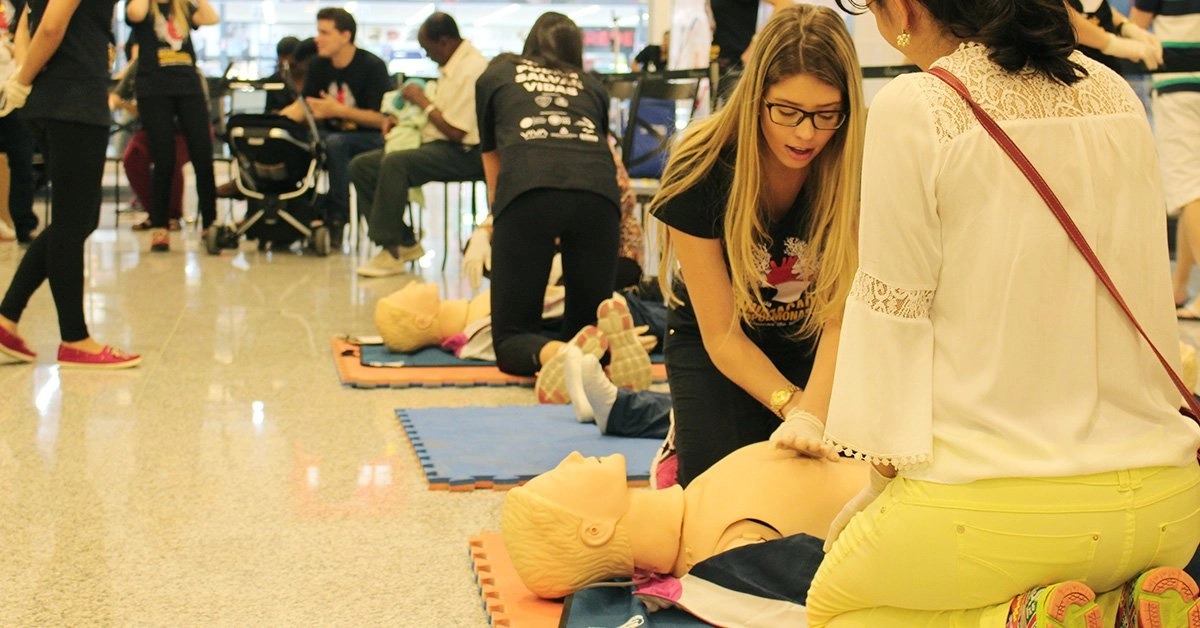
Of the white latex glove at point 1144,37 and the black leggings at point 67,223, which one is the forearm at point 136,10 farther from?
the white latex glove at point 1144,37

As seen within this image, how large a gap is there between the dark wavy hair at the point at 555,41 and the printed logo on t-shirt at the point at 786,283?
207cm

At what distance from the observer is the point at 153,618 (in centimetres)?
230

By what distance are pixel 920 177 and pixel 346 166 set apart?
23.9ft

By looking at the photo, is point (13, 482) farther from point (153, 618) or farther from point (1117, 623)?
point (1117, 623)

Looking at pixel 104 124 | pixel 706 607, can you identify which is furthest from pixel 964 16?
pixel 104 124

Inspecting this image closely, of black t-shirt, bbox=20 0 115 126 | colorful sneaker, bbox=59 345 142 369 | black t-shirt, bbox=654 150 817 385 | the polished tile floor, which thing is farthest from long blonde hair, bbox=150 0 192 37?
black t-shirt, bbox=654 150 817 385

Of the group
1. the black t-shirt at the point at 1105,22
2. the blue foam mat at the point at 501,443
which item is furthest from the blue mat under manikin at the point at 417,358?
the black t-shirt at the point at 1105,22

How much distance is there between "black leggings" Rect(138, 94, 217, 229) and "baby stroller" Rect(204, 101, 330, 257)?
168mm

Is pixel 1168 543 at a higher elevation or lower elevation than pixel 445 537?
higher

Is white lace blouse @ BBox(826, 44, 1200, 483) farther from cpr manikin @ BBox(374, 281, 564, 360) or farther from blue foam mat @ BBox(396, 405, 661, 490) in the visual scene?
cpr manikin @ BBox(374, 281, 564, 360)

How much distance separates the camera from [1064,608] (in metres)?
1.46

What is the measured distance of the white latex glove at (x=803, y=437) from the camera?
89.0 inches

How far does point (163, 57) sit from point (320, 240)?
135 centimetres

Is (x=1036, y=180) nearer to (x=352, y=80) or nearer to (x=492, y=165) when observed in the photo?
(x=492, y=165)
